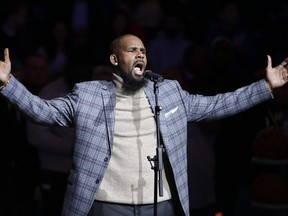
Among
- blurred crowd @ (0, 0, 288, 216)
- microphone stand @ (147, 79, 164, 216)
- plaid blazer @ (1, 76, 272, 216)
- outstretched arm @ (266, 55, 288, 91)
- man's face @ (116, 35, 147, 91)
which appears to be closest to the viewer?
microphone stand @ (147, 79, 164, 216)

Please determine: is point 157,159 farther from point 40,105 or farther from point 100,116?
point 40,105

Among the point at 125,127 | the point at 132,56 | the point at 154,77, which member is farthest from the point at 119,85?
the point at 154,77

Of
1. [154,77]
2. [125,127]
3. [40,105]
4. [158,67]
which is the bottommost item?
[125,127]

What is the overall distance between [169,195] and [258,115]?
2.54 metres

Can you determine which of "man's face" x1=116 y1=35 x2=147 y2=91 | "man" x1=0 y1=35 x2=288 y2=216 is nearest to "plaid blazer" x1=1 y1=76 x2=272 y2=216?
"man" x1=0 y1=35 x2=288 y2=216

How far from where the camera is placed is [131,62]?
5.79 m

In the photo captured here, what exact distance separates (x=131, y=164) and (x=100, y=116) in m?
0.36

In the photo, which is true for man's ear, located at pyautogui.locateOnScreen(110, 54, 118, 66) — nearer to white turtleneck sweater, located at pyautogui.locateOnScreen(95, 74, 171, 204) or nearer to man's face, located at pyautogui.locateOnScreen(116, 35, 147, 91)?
man's face, located at pyautogui.locateOnScreen(116, 35, 147, 91)

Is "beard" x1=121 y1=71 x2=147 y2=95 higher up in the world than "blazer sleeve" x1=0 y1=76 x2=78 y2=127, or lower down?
higher up

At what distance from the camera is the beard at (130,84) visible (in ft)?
18.9

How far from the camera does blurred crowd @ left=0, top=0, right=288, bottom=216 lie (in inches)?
295

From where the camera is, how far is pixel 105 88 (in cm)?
581

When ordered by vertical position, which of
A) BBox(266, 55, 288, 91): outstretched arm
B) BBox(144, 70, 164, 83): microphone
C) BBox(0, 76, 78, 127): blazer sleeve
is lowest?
BBox(0, 76, 78, 127): blazer sleeve

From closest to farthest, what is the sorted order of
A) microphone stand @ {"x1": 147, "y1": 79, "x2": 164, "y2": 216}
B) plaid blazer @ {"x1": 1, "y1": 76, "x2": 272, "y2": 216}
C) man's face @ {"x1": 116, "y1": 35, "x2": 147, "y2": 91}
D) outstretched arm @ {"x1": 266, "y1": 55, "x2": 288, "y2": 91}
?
microphone stand @ {"x1": 147, "y1": 79, "x2": 164, "y2": 216} < plaid blazer @ {"x1": 1, "y1": 76, "x2": 272, "y2": 216} < man's face @ {"x1": 116, "y1": 35, "x2": 147, "y2": 91} < outstretched arm @ {"x1": 266, "y1": 55, "x2": 288, "y2": 91}
